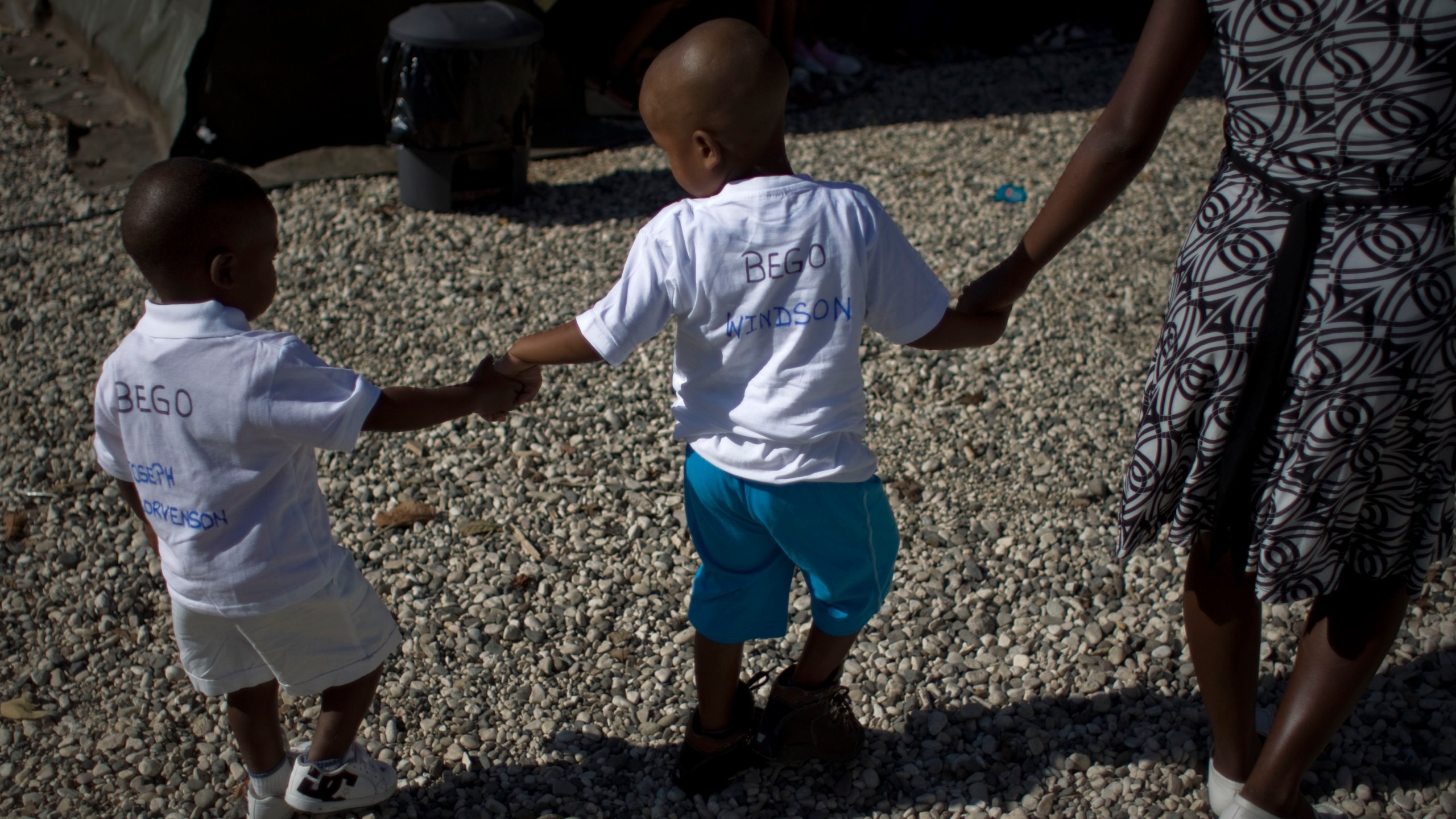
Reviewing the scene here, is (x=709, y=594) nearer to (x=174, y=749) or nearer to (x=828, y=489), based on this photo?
(x=828, y=489)

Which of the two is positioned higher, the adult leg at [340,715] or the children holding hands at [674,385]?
the children holding hands at [674,385]

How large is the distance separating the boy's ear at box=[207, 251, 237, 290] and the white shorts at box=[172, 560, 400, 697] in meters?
0.57

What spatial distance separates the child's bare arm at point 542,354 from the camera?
6.25ft

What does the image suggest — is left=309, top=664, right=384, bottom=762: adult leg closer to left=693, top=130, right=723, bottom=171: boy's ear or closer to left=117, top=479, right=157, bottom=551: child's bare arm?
left=117, top=479, right=157, bottom=551: child's bare arm

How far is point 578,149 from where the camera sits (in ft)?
20.0

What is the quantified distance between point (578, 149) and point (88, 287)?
257cm

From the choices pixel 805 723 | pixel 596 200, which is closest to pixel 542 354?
pixel 805 723

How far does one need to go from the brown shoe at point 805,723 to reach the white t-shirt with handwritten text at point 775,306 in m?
0.61

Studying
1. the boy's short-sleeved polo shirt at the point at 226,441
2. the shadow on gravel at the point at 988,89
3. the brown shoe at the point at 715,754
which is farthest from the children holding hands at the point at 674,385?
the shadow on gravel at the point at 988,89

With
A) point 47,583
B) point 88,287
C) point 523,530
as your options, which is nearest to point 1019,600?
point 523,530

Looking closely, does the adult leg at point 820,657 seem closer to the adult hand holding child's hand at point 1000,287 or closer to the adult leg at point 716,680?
the adult leg at point 716,680

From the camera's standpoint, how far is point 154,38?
5.92 meters

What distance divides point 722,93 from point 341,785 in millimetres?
1584

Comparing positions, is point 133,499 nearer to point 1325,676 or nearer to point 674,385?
point 674,385
